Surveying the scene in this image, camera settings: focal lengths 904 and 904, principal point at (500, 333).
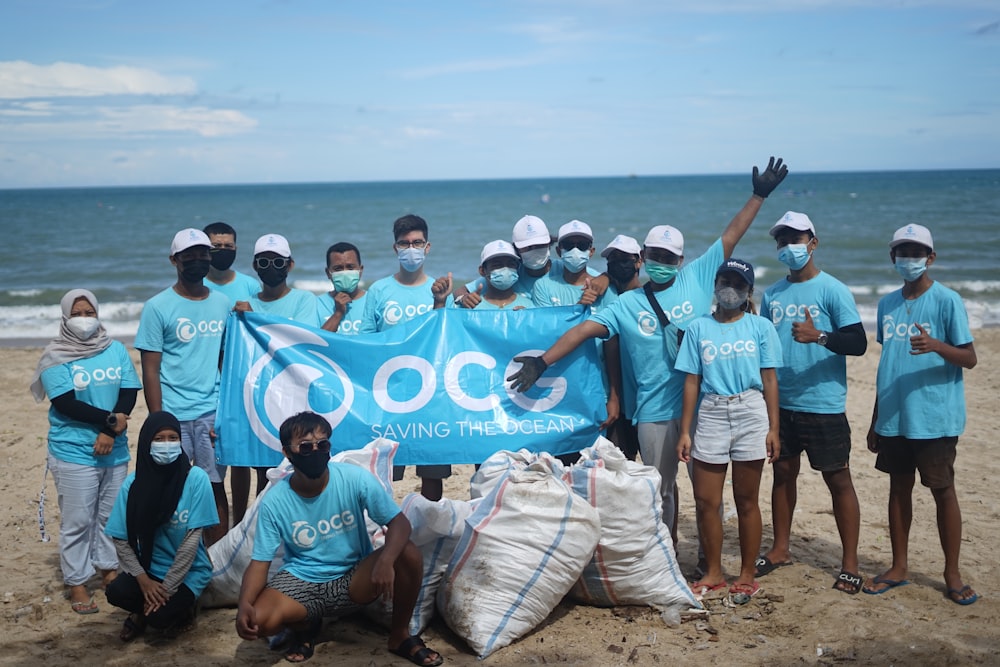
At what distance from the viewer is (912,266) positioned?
16.3ft

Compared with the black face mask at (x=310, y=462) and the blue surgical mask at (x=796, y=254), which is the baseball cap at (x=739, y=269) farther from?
the black face mask at (x=310, y=462)

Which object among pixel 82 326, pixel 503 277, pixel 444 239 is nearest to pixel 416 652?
pixel 503 277

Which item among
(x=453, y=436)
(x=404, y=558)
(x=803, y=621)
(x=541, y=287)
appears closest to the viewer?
(x=404, y=558)

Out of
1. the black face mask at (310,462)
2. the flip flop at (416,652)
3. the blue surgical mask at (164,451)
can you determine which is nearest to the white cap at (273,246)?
the blue surgical mask at (164,451)

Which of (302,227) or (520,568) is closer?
(520,568)

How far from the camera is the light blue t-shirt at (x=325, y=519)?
14.2 ft

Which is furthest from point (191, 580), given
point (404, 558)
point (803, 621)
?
point (803, 621)

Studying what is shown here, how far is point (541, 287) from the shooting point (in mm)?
5973

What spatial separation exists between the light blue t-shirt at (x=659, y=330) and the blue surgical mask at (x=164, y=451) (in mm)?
2450

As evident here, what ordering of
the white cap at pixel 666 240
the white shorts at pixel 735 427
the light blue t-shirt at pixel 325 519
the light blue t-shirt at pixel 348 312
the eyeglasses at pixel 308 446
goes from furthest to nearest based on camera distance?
the light blue t-shirt at pixel 348 312
the white cap at pixel 666 240
the white shorts at pixel 735 427
the light blue t-shirt at pixel 325 519
the eyeglasses at pixel 308 446

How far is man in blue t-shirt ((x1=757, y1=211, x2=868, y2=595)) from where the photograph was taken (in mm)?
5094

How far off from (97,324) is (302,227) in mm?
41732

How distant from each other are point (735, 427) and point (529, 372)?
1236mm

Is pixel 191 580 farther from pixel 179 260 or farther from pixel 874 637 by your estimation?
pixel 874 637
